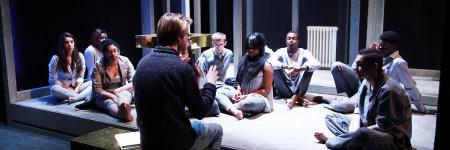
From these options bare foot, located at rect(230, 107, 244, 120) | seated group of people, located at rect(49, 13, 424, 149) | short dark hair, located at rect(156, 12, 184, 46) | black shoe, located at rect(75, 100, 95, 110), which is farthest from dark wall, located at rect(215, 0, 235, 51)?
short dark hair, located at rect(156, 12, 184, 46)

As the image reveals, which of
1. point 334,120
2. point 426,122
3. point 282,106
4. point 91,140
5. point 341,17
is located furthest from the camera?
point 341,17

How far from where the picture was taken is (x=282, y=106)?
16.4 feet

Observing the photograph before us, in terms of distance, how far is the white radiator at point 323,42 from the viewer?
7.18 metres

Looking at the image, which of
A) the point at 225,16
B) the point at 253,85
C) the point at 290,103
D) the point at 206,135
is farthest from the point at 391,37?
the point at 225,16

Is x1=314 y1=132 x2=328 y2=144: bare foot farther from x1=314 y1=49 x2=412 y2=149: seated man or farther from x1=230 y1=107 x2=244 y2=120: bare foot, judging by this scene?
x1=230 y1=107 x2=244 y2=120: bare foot

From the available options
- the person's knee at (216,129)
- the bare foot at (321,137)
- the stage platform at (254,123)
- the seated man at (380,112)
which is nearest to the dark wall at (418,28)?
the stage platform at (254,123)

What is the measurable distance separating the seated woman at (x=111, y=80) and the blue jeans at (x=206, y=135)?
178 cm

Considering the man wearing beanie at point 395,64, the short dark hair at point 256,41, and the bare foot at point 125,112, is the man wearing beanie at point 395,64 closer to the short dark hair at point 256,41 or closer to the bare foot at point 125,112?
the short dark hair at point 256,41

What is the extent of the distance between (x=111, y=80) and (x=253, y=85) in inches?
59.5

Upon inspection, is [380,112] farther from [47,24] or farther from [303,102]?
[47,24]

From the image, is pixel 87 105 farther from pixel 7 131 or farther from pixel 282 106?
pixel 282 106

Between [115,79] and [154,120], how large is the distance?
2444mm

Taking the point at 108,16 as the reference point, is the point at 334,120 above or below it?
below

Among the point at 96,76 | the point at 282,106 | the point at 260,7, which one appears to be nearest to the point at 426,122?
the point at 282,106
